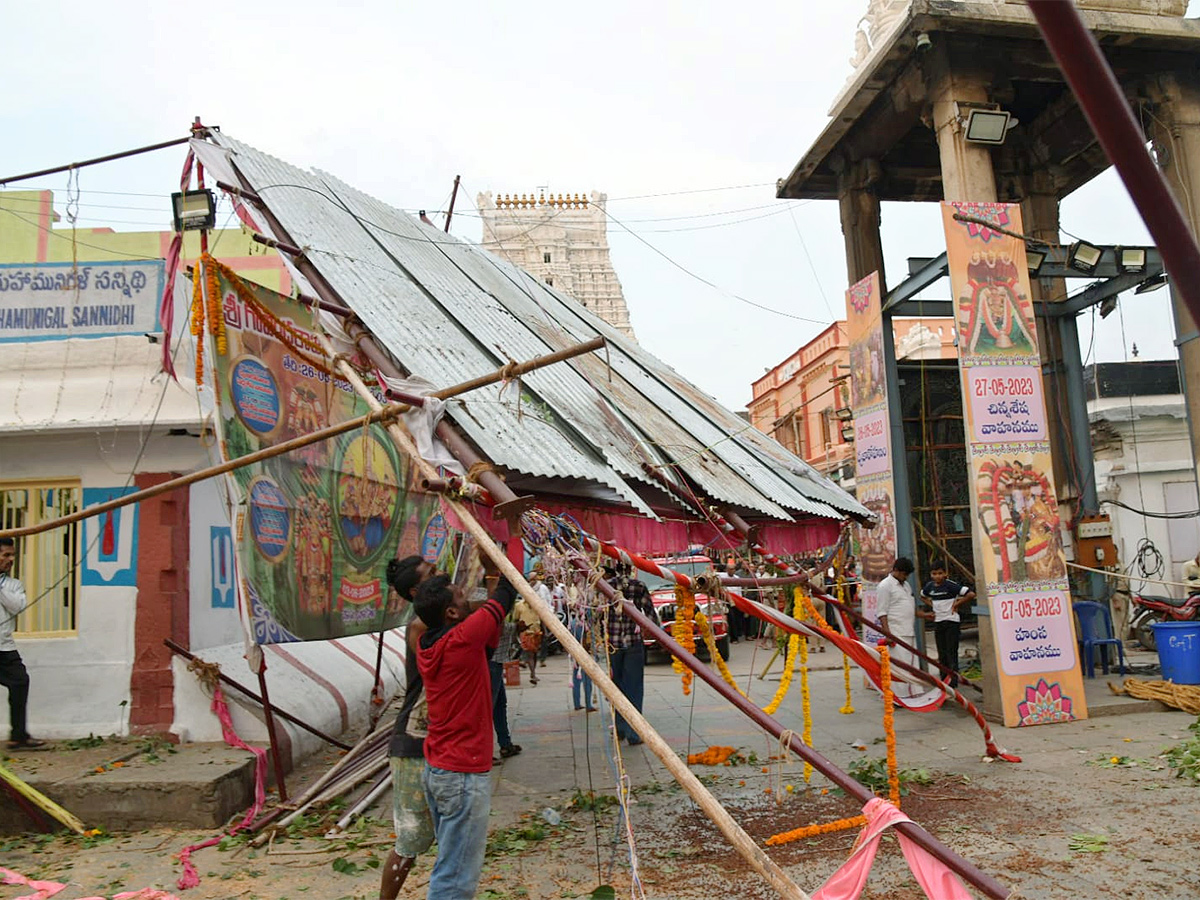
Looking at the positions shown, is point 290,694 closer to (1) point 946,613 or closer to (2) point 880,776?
(2) point 880,776

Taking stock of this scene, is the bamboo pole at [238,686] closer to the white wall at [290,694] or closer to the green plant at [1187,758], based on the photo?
the white wall at [290,694]

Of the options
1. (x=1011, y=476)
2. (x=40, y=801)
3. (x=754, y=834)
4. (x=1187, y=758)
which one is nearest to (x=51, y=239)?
(x=40, y=801)

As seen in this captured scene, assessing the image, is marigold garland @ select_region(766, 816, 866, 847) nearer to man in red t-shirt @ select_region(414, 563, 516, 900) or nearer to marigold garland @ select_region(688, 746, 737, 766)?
marigold garland @ select_region(688, 746, 737, 766)

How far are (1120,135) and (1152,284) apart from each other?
11.9 m

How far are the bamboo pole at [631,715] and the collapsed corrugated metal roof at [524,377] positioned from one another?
577mm

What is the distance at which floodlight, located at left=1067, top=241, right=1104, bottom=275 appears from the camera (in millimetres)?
10617

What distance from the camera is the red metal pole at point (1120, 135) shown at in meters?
1.25

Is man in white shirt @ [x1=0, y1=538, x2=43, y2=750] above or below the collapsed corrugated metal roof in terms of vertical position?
below

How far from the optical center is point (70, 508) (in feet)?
25.4

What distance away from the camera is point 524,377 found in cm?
640

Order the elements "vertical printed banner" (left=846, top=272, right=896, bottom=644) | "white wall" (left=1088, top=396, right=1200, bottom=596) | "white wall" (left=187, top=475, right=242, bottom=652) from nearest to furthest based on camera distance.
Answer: "white wall" (left=187, top=475, right=242, bottom=652)
"vertical printed banner" (left=846, top=272, right=896, bottom=644)
"white wall" (left=1088, top=396, right=1200, bottom=596)

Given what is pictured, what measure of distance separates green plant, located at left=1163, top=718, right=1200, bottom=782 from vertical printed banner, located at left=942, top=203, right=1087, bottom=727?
1493 mm

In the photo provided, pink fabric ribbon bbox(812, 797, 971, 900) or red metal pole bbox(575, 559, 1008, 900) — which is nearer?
red metal pole bbox(575, 559, 1008, 900)

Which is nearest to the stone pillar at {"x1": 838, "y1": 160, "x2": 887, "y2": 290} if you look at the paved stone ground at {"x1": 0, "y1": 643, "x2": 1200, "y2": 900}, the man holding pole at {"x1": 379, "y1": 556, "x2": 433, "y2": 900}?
the paved stone ground at {"x1": 0, "y1": 643, "x2": 1200, "y2": 900}
